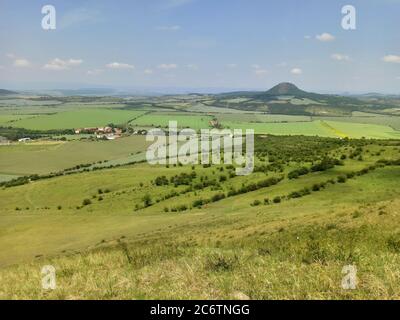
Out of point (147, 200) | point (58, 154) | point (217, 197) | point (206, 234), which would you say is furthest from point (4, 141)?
point (206, 234)

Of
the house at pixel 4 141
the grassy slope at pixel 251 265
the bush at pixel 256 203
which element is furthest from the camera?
the house at pixel 4 141

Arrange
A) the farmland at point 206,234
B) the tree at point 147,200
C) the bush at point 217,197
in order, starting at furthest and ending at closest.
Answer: the tree at point 147,200, the bush at point 217,197, the farmland at point 206,234

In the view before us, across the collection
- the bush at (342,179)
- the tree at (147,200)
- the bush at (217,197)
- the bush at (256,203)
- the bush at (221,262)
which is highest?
the bush at (221,262)

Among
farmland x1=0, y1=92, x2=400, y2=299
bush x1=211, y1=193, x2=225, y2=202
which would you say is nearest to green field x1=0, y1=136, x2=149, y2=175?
farmland x1=0, y1=92, x2=400, y2=299

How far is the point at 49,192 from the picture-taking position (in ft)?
273

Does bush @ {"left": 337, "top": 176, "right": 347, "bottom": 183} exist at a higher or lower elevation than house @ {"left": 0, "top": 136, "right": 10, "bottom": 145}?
higher

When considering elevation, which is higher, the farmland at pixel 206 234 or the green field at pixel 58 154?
the farmland at pixel 206 234

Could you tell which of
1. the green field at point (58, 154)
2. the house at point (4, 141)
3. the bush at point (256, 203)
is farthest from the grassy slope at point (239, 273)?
the house at point (4, 141)

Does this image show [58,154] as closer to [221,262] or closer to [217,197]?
[217,197]

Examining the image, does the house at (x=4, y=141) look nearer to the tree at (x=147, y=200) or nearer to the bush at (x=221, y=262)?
the tree at (x=147, y=200)

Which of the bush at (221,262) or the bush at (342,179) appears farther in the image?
the bush at (342,179)

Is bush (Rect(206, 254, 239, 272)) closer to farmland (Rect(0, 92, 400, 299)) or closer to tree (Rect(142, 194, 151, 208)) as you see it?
farmland (Rect(0, 92, 400, 299))
